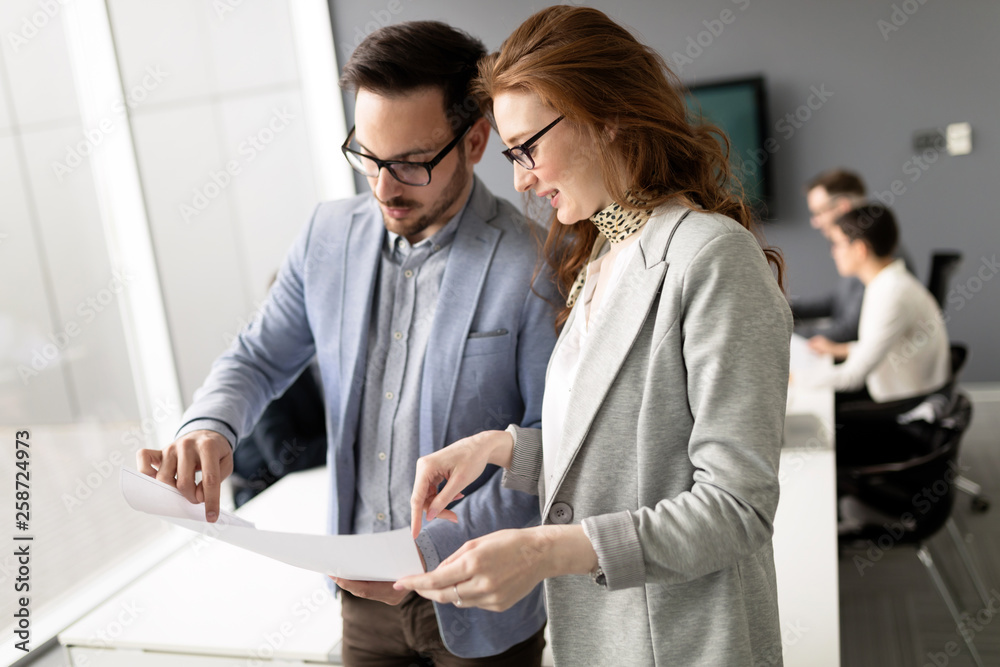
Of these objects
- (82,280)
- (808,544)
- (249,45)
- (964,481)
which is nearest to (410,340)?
(808,544)

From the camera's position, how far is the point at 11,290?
2.04m

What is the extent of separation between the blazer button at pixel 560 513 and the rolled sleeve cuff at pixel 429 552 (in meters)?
0.29

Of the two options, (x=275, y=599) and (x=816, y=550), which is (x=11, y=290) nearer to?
(x=275, y=599)

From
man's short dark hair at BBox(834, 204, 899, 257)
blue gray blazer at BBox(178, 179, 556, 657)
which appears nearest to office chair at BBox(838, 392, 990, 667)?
man's short dark hair at BBox(834, 204, 899, 257)

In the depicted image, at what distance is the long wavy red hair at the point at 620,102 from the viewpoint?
39.2 inches

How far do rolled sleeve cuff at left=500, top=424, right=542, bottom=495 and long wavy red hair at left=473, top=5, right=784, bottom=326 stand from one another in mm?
375

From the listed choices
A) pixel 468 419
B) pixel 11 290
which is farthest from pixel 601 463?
pixel 11 290

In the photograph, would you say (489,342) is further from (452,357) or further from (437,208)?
(437,208)

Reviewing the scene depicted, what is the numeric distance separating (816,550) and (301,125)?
3.94 m

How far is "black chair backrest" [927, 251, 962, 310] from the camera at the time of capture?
3695 mm

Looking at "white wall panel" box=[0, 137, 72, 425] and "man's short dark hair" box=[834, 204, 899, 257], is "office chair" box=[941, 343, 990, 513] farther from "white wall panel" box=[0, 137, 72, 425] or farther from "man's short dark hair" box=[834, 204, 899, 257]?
"white wall panel" box=[0, 137, 72, 425]

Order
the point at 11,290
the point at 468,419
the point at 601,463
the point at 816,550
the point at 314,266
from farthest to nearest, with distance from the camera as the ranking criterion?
the point at 11,290 < the point at 816,550 < the point at 314,266 < the point at 468,419 < the point at 601,463

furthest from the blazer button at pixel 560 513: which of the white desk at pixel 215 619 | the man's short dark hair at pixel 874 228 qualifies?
the man's short dark hair at pixel 874 228

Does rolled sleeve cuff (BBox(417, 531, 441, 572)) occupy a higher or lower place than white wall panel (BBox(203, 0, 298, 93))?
lower
